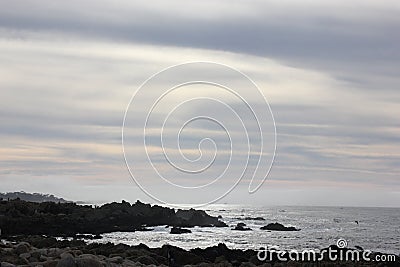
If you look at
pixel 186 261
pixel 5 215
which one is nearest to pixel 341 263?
pixel 186 261

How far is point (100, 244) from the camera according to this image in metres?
33.0

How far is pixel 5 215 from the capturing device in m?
57.3

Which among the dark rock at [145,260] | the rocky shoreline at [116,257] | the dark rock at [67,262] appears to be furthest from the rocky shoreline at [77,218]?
the dark rock at [67,262]

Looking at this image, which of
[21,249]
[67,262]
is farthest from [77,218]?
[67,262]

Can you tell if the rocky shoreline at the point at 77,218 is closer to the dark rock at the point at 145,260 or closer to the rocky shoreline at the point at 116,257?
the rocky shoreline at the point at 116,257

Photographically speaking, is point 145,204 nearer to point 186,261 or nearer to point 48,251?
point 186,261

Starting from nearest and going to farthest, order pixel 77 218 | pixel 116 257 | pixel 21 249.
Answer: pixel 21 249, pixel 116 257, pixel 77 218

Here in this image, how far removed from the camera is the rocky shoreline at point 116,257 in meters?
19.5

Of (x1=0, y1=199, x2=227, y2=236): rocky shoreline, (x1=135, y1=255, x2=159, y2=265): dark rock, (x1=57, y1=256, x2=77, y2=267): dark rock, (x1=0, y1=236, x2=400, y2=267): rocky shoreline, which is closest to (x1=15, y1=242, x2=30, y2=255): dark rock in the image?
(x1=0, y1=236, x2=400, y2=267): rocky shoreline

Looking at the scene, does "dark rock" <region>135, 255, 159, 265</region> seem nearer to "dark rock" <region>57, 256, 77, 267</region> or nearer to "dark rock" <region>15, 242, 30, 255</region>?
"dark rock" <region>15, 242, 30, 255</region>

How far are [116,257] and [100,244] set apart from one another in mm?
9189

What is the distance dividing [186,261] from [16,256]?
11.8 metres

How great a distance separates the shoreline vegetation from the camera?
857 inches

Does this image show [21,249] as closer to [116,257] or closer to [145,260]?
[116,257]
